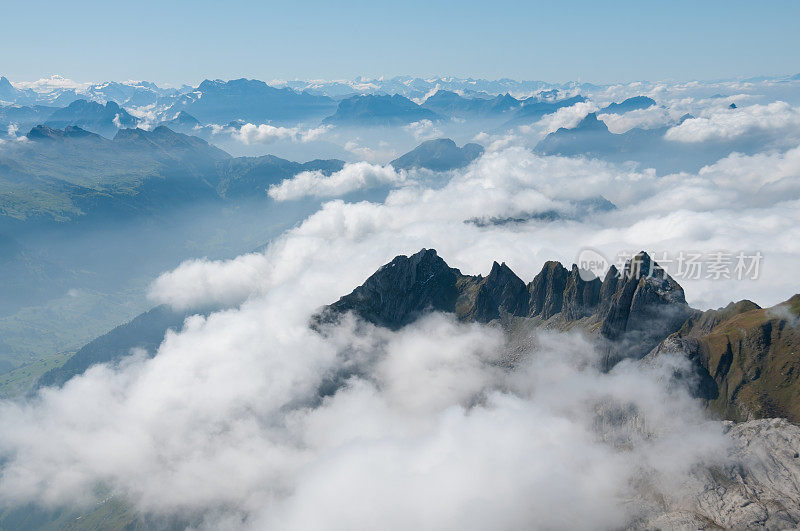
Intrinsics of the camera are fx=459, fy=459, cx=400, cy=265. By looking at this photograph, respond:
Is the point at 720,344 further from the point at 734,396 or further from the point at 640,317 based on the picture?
the point at 640,317

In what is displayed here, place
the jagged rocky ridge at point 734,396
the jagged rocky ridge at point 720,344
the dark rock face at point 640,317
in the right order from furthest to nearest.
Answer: the dark rock face at point 640,317 < the jagged rocky ridge at point 720,344 < the jagged rocky ridge at point 734,396

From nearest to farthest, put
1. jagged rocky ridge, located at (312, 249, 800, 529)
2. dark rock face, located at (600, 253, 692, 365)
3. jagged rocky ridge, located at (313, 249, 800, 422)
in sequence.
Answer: jagged rocky ridge, located at (312, 249, 800, 529) → jagged rocky ridge, located at (313, 249, 800, 422) → dark rock face, located at (600, 253, 692, 365)

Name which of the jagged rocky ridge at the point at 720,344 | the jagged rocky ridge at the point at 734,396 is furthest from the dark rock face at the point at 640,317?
the jagged rocky ridge at the point at 734,396

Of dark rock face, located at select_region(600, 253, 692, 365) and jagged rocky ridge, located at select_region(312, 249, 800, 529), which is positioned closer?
jagged rocky ridge, located at select_region(312, 249, 800, 529)

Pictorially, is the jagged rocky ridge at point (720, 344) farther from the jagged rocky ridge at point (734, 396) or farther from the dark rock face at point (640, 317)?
the jagged rocky ridge at point (734, 396)

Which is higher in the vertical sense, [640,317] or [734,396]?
[640,317]

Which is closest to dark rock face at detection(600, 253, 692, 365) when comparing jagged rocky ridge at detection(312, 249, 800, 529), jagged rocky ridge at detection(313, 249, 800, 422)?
jagged rocky ridge at detection(313, 249, 800, 422)

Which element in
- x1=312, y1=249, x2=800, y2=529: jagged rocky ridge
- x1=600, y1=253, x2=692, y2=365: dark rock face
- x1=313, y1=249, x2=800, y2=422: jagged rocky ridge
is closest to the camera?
x1=312, y1=249, x2=800, y2=529: jagged rocky ridge

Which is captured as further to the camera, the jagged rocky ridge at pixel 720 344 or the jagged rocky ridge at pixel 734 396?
the jagged rocky ridge at pixel 720 344

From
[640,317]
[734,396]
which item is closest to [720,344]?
[734,396]

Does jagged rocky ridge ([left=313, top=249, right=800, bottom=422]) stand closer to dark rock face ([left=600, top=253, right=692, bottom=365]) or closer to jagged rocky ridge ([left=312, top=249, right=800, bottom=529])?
dark rock face ([left=600, top=253, right=692, bottom=365])

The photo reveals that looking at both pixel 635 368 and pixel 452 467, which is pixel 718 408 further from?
pixel 452 467
